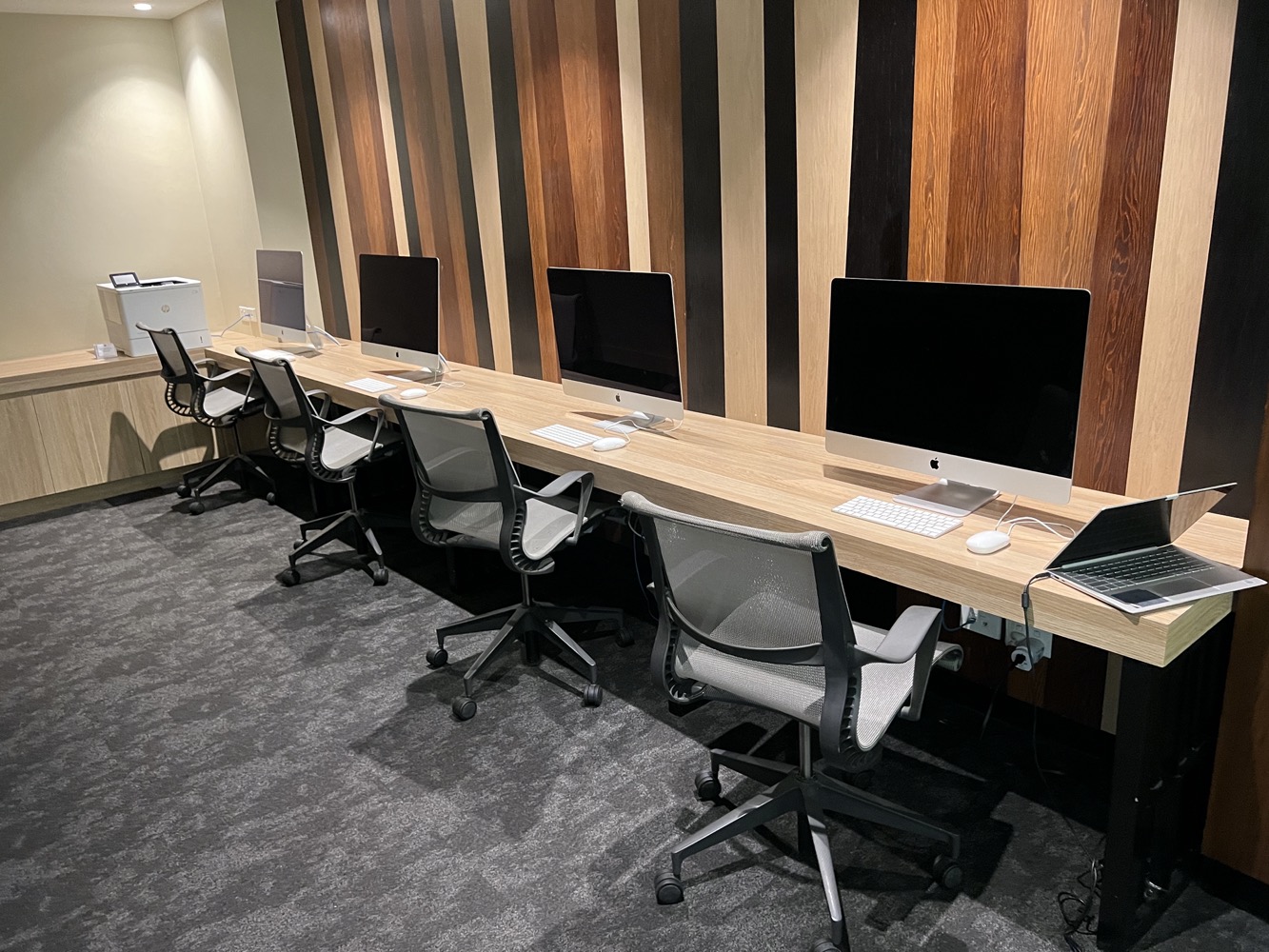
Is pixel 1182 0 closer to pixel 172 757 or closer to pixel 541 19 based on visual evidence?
pixel 541 19

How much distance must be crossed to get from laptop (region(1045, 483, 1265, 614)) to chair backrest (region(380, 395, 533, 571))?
1.46m

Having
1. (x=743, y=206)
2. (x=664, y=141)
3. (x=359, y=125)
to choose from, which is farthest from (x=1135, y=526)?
(x=359, y=125)

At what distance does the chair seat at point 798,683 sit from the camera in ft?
5.92

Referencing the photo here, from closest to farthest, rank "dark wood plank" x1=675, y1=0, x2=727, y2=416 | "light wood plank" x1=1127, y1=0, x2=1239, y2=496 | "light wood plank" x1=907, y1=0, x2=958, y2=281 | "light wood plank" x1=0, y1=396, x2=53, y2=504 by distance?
"light wood plank" x1=1127, y1=0, x2=1239, y2=496 < "light wood plank" x1=907, y1=0, x2=958, y2=281 < "dark wood plank" x1=675, y1=0, x2=727, y2=416 < "light wood plank" x1=0, y1=396, x2=53, y2=504

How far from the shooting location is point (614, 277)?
301cm

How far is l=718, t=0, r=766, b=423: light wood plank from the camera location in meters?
2.78

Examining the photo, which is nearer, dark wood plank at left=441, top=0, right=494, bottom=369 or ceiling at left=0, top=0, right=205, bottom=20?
dark wood plank at left=441, top=0, right=494, bottom=369

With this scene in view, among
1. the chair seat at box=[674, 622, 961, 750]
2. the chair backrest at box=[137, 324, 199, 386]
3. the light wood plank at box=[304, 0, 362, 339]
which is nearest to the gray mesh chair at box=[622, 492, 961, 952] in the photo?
the chair seat at box=[674, 622, 961, 750]

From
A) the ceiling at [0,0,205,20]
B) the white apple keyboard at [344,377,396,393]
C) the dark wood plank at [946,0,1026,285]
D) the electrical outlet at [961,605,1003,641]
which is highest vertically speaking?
the ceiling at [0,0,205,20]

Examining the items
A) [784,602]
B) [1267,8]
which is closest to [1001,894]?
[784,602]

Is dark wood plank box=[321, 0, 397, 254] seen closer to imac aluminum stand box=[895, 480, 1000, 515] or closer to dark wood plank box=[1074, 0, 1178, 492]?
imac aluminum stand box=[895, 480, 1000, 515]

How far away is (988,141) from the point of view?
2.28m

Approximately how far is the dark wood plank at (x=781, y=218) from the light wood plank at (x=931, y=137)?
408 mm

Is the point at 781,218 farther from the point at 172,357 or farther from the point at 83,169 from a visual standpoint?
the point at 83,169
